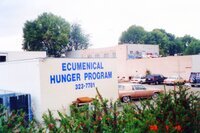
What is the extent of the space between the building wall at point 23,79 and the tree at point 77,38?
45.1 meters

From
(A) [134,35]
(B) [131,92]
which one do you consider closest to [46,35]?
(A) [134,35]

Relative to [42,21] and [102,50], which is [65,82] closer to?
[102,50]

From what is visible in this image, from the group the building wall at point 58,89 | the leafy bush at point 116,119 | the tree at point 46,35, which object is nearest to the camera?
the leafy bush at point 116,119

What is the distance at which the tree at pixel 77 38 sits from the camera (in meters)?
67.9

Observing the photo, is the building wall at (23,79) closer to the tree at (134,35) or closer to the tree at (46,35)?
the tree at (46,35)

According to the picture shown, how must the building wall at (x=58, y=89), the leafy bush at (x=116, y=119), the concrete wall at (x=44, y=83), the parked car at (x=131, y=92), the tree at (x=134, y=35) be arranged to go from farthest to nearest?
the tree at (x=134, y=35) → the parked car at (x=131, y=92) → the building wall at (x=58, y=89) → the concrete wall at (x=44, y=83) → the leafy bush at (x=116, y=119)

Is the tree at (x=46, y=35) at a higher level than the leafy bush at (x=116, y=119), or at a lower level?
higher

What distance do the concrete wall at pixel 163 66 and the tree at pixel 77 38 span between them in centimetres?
2029

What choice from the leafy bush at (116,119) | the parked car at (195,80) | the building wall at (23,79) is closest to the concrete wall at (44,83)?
the building wall at (23,79)

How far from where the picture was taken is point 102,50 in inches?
2172

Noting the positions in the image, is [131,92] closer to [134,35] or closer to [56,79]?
[56,79]

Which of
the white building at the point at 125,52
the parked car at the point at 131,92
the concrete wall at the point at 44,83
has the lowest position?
the parked car at the point at 131,92

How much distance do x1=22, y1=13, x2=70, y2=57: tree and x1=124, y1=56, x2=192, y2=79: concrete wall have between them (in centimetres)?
1674

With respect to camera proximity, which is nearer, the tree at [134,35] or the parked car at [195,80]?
the parked car at [195,80]
